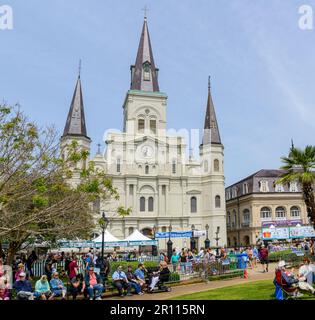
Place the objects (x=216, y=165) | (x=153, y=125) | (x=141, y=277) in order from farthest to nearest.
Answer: (x=153, y=125) < (x=216, y=165) < (x=141, y=277)

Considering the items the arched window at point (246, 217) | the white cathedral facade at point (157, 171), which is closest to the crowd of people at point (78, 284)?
the white cathedral facade at point (157, 171)

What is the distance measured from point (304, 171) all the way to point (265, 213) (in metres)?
41.0

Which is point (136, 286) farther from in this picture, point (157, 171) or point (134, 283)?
point (157, 171)

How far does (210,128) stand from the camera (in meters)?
60.1

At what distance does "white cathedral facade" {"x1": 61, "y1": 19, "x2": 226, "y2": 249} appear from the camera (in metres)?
55.0

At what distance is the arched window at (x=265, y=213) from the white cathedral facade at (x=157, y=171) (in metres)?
6.08

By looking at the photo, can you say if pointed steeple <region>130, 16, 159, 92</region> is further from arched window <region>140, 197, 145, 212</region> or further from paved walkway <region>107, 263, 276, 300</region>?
paved walkway <region>107, 263, 276, 300</region>

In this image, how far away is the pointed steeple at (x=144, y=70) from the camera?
6341cm

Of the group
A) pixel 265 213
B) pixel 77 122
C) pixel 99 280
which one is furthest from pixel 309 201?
pixel 77 122

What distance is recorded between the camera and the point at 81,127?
5662 cm

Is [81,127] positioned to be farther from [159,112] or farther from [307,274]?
[307,274]

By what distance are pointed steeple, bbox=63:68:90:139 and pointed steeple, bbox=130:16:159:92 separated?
9.60m
